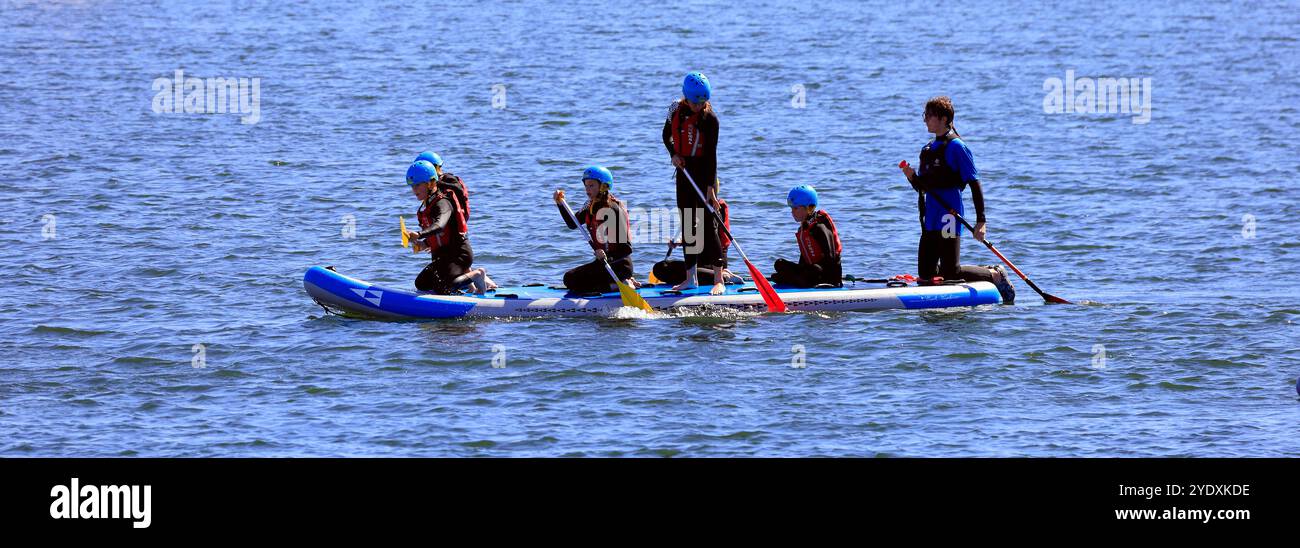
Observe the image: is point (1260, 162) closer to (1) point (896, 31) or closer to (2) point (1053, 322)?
(2) point (1053, 322)

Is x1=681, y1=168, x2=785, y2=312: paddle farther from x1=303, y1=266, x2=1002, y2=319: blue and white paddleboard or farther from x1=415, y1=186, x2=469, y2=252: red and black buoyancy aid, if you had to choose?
x1=415, y1=186, x2=469, y2=252: red and black buoyancy aid

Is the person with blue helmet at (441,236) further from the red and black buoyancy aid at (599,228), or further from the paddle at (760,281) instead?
the paddle at (760,281)

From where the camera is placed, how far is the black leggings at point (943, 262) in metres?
16.0

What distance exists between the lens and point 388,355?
14.3m

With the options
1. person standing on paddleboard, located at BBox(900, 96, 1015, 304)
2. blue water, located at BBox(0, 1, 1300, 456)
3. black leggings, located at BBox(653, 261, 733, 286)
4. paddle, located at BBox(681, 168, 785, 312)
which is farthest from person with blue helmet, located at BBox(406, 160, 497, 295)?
person standing on paddleboard, located at BBox(900, 96, 1015, 304)

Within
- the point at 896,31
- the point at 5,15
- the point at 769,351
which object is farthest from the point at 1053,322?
the point at 5,15

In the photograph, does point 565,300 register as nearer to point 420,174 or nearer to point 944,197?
point 420,174

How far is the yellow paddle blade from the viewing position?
1544cm

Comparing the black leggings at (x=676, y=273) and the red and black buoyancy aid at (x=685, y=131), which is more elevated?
the red and black buoyancy aid at (x=685, y=131)

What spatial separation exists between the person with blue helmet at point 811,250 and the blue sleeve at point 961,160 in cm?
116

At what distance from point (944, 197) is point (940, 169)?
0.26 m

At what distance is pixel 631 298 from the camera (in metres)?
15.5

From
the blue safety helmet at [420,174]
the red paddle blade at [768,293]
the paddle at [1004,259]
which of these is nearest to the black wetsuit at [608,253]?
the red paddle blade at [768,293]

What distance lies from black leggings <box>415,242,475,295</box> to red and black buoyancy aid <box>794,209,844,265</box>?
2890 millimetres
